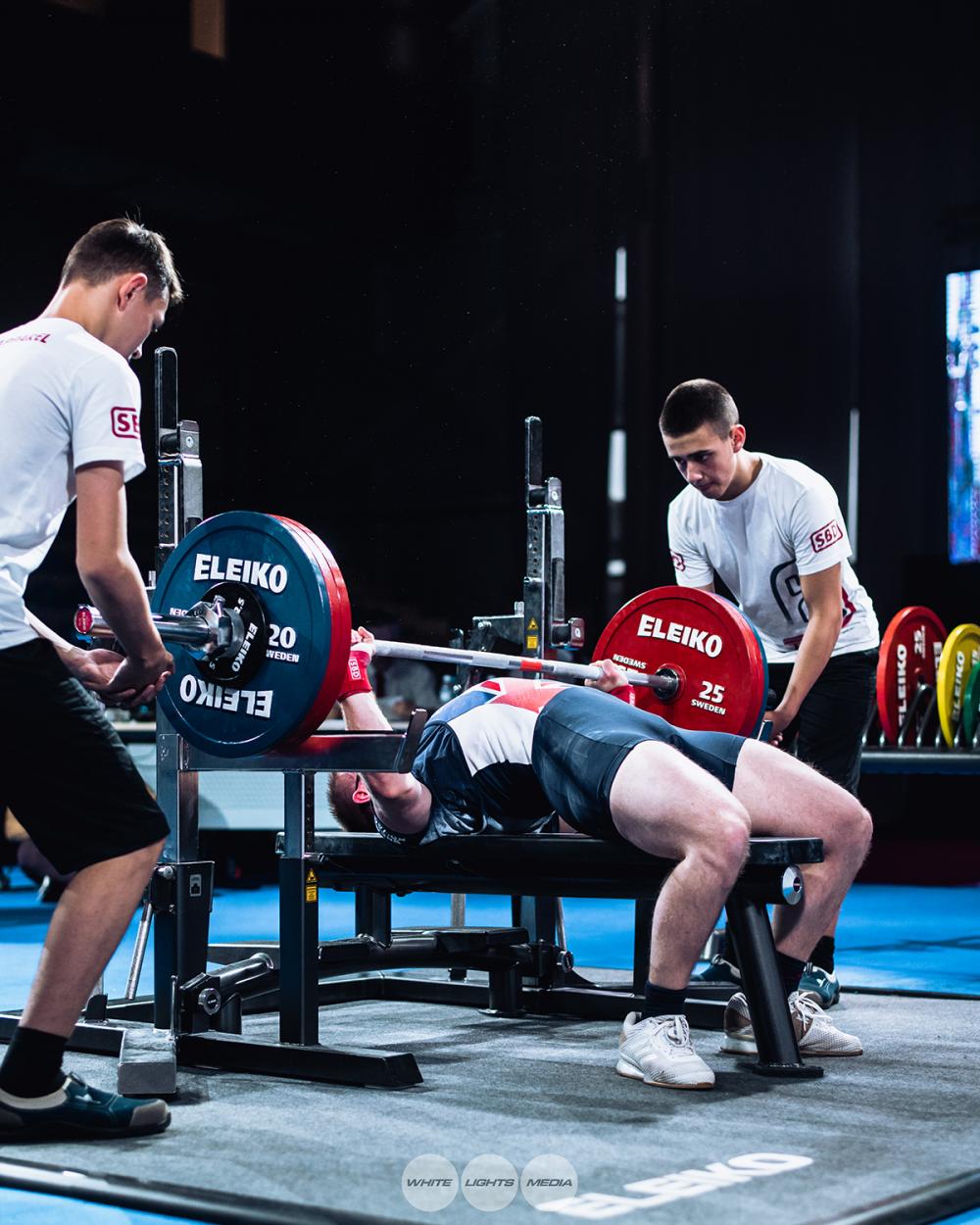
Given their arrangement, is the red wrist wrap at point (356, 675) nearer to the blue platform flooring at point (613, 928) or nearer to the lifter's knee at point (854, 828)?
the lifter's knee at point (854, 828)

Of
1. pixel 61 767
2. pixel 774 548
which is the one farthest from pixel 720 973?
pixel 61 767

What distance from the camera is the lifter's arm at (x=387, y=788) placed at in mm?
2967

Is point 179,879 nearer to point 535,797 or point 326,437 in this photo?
point 535,797

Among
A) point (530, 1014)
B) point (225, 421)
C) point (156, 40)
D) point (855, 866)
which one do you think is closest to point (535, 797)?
point (855, 866)

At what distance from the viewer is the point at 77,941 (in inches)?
89.0

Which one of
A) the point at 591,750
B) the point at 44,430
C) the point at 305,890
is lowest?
the point at 305,890

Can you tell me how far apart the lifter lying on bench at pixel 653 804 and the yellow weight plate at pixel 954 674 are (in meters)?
2.03

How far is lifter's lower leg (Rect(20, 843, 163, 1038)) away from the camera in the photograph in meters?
2.26

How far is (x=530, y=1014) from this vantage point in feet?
12.3

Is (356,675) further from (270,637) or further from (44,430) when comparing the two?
(44,430)

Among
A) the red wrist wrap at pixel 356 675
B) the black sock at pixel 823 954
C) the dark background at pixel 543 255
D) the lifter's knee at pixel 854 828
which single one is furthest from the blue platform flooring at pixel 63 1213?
the dark background at pixel 543 255

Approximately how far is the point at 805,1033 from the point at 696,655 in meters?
1.04

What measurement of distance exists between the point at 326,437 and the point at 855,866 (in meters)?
5.65

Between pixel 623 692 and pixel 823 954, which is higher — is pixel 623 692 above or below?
above
